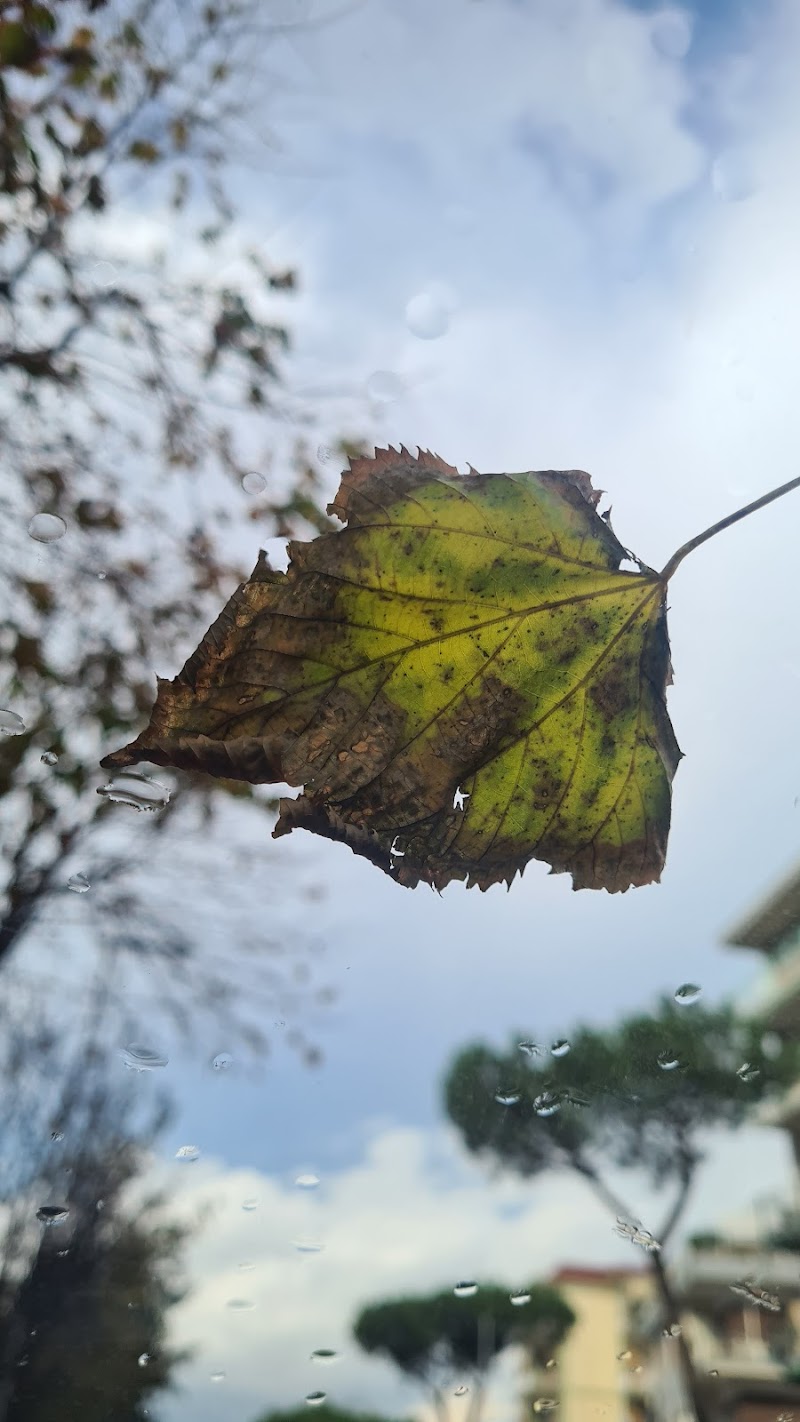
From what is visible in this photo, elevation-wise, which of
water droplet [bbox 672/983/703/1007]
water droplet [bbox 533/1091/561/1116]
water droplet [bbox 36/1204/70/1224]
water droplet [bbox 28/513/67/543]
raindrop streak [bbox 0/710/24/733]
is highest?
water droplet [bbox 28/513/67/543]

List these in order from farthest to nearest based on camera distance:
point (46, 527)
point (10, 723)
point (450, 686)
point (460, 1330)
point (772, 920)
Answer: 1. point (46, 527)
2. point (10, 723)
3. point (772, 920)
4. point (460, 1330)
5. point (450, 686)

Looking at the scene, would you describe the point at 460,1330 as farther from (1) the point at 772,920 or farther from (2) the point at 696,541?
(2) the point at 696,541

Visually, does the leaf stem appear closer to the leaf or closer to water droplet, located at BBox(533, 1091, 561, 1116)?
the leaf

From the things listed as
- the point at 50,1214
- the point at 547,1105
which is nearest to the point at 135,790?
the point at 50,1214

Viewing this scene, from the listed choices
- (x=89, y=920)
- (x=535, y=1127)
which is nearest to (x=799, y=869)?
(x=535, y=1127)

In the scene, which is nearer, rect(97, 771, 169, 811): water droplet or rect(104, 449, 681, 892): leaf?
rect(104, 449, 681, 892): leaf

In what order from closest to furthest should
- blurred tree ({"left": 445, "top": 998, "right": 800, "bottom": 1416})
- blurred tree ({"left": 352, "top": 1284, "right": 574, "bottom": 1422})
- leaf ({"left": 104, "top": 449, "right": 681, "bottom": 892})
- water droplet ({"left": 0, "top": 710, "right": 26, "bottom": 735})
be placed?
leaf ({"left": 104, "top": 449, "right": 681, "bottom": 892})
blurred tree ({"left": 352, "top": 1284, "right": 574, "bottom": 1422})
blurred tree ({"left": 445, "top": 998, "right": 800, "bottom": 1416})
water droplet ({"left": 0, "top": 710, "right": 26, "bottom": 735})

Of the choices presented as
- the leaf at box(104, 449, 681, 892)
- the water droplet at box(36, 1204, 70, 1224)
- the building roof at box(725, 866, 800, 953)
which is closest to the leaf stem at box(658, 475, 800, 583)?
the leaf at box(104, 449, 681, 892)

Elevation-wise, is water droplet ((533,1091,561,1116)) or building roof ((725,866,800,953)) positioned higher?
building roof ((725,866,800,953))
